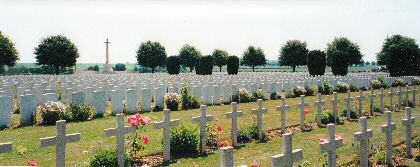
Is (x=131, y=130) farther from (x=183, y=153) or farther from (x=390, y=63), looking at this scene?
(x=390, y=63)

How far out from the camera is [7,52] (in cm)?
5400

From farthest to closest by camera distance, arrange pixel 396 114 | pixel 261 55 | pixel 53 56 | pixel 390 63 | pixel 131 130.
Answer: pixel 261 55
pixel 53 56
pixel 390 63
pixel 396 114
pixel 131 130

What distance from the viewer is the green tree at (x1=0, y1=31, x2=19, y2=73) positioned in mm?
52819

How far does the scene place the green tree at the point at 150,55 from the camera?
70875mm

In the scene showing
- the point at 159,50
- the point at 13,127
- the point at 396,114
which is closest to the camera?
the point at 13,127

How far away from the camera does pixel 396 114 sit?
15.4 metres

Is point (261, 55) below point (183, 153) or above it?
above

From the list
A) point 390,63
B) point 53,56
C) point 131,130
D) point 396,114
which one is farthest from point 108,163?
point 53,56

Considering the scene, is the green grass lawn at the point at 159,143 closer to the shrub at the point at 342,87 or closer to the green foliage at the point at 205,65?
the shrub at the point at 342,87

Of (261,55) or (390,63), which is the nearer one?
(390,63)

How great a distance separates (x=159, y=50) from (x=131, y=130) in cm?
6469

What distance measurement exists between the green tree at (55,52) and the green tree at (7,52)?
326 centimetres

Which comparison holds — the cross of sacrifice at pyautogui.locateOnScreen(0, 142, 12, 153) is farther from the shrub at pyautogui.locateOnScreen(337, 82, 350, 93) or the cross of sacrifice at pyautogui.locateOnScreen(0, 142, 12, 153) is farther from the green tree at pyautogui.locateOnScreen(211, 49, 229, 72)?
the green tree at pyautogui.locateOnScreen(211, 49, 229, 72)

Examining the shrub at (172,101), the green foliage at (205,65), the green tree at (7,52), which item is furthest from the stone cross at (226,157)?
the green tree at (7,52)
